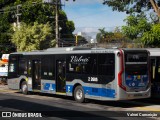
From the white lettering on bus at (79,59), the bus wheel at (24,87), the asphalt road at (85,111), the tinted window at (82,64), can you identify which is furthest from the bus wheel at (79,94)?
the bus wheel at (24,87)

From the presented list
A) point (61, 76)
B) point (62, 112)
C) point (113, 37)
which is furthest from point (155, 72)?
point (113, 37)

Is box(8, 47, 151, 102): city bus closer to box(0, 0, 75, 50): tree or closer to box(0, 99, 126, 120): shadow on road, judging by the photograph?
box(0, 99, 126, 120): shadow on road

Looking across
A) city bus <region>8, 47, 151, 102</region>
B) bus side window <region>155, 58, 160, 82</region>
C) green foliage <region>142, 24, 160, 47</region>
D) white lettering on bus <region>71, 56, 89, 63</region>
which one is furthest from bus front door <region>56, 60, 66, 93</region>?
green foliage <region>142, 24, 160, 47</region>

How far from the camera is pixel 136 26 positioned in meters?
23.7

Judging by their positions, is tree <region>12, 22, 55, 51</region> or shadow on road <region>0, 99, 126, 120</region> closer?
shadow on road <region>0, 99, 126, 120</region>

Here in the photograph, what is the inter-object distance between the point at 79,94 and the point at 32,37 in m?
25.0

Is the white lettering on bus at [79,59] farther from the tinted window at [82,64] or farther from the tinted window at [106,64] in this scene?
the tinted window at [106,64]

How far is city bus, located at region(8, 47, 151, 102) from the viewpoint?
58.7 ft

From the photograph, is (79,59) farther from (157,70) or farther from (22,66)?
(22,66)

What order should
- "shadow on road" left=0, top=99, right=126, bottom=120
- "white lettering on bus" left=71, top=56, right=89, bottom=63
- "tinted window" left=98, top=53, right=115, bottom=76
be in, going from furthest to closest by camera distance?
"white lettering on bus" left=71, top=56, right=89, bottom=63 < "tinted window" left=98, top=53, right=115, bottom=76 < "shadow on road" left=0, top=99, right=126, bottom=120

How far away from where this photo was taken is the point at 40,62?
2353 centimetres

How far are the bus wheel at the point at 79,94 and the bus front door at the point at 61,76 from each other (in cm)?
114

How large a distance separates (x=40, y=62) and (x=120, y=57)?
23.4 feet

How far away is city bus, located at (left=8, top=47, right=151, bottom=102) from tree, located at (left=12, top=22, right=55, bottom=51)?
1897 centimetres
